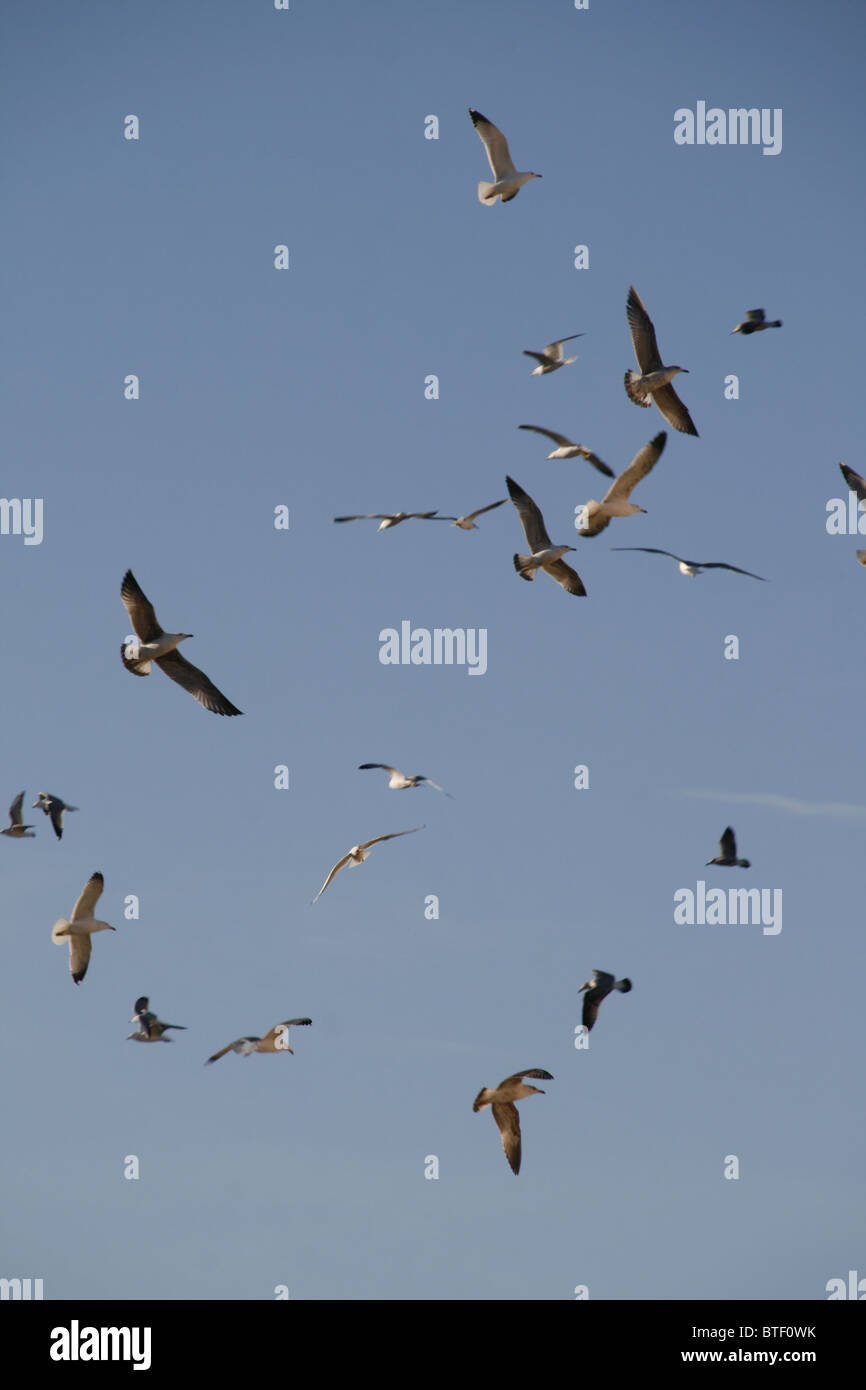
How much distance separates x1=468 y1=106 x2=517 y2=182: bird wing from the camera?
93.0 feet

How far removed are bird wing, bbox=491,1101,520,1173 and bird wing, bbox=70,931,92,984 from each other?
5.86 m

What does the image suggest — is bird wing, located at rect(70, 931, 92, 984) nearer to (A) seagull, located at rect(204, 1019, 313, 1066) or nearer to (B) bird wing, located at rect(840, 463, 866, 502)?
(A) seagull, located at rect(204, 1019, 313, 1066)

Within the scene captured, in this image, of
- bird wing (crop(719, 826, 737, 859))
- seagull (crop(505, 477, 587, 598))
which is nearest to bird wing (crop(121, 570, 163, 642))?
seagull (crop(505, 477, 587, 598))

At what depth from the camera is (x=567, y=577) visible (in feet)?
96.3

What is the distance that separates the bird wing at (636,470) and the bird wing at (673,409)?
45 centimetres

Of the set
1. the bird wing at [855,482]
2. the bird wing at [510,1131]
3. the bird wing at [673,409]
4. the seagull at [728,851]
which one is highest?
the bird wing at [673,409]

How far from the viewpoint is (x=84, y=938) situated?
30.7 m

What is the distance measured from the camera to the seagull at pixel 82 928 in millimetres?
30047

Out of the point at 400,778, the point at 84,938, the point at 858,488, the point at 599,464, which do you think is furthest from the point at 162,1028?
the point at 858,488

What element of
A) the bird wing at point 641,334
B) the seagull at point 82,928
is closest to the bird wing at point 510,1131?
the seagull at point 82,928

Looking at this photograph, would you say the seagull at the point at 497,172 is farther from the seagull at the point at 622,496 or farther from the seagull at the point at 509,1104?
the seagull at the point at 509,1104

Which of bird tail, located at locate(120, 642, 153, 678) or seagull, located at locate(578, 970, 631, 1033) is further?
seagull, located at locate(578, 970, 631, 1033)

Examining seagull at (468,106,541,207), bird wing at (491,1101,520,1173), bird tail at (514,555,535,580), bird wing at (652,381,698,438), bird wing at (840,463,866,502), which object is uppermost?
seagull at (468,106,541,207)

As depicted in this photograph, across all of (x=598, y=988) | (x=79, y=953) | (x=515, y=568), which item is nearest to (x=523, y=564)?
(x=515, y=568)
